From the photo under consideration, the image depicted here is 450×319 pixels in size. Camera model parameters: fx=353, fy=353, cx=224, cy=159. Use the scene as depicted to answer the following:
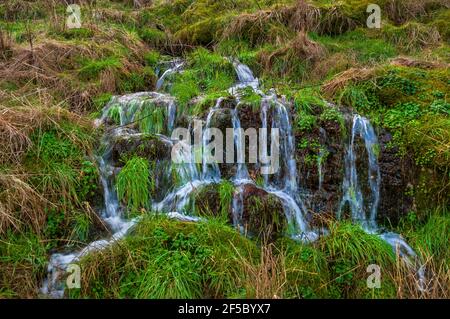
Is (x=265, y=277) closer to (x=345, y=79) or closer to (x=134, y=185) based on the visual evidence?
(x=134, y=185)

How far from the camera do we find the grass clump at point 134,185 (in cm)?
413

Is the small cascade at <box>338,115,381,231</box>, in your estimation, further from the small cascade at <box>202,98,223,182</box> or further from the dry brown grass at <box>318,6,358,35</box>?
the dry brown grass at <box>318,6,358,35</box>

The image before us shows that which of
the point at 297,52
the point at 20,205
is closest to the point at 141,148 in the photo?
the point at 20,205

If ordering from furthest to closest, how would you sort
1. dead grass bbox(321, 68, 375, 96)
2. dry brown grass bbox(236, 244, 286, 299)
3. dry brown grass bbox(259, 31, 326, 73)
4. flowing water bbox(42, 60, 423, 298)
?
dry brown grass bbox(259, 31, 326, 73)
dead grass bbox(321, 68, 375, 96)
flowing water bbox(42, 60, 423, 298)
dry brown grass bbox(236, 244, 286, 299)

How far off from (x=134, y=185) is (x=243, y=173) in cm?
141

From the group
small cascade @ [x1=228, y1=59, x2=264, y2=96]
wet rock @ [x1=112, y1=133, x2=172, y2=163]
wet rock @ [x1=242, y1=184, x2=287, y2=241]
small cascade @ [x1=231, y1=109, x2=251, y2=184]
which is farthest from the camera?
small cascade @ [x1=228, y1=59, x2=264, y2=96]

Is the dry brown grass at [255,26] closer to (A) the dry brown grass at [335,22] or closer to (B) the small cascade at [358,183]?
(A) the dry brown grass at [335,22]

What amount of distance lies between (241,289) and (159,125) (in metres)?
3.01

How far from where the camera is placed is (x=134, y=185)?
4168 mm

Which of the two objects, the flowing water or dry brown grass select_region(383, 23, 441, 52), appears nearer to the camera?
the flowing water

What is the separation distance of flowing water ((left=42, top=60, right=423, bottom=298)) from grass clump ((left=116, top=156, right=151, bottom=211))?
4.6 inches

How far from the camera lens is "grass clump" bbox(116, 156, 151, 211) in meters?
4.13

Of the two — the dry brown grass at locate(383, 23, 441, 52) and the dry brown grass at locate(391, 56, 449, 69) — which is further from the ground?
the dry brown grass at locate(383, 23, 441, 52)

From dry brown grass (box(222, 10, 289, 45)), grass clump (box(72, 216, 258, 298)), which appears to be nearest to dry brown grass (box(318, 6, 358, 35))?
dry brown grass (box(222, 10, 289, 45))
